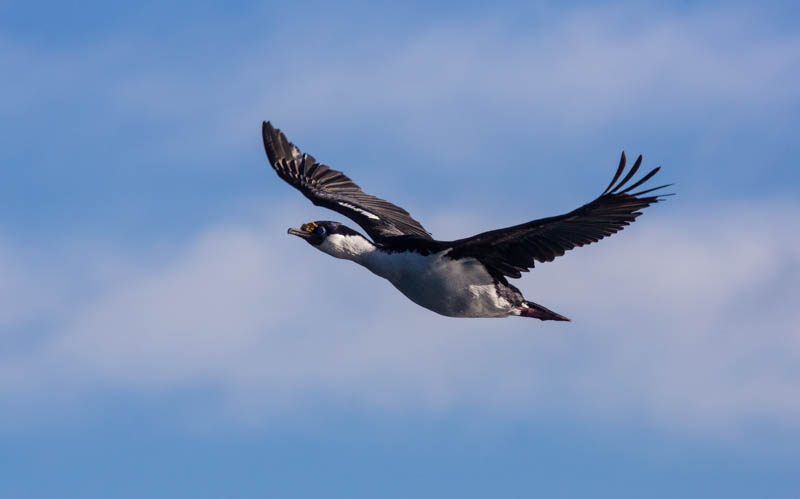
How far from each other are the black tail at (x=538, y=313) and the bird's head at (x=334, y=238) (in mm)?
2018

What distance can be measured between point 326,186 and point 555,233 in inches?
205

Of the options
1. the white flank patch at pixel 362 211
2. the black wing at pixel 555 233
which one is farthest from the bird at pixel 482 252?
the white flank patch at pixel 362 211

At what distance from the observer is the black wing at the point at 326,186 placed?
48.6 ft

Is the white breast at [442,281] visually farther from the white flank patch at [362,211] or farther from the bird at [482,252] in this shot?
the white flank patch at [362,211]

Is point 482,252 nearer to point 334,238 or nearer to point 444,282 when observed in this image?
point 444,282

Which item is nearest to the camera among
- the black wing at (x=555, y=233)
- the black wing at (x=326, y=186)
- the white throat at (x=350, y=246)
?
the black wing at (x=555, y=233)

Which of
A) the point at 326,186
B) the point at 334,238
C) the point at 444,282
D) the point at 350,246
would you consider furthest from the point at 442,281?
the point at 326,186

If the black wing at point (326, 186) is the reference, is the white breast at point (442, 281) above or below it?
below

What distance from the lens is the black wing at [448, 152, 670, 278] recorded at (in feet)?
35.8

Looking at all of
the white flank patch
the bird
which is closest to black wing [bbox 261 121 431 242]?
the white flank patch

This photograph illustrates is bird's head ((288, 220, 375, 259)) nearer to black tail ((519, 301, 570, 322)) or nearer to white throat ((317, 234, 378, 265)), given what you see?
white throat ((317, 234, 378, 265))

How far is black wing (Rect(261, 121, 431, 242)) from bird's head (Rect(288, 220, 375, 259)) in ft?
6.11

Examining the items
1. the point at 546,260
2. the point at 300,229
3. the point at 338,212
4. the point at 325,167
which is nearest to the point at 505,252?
the point at 546,260

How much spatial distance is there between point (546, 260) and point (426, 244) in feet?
4.58
